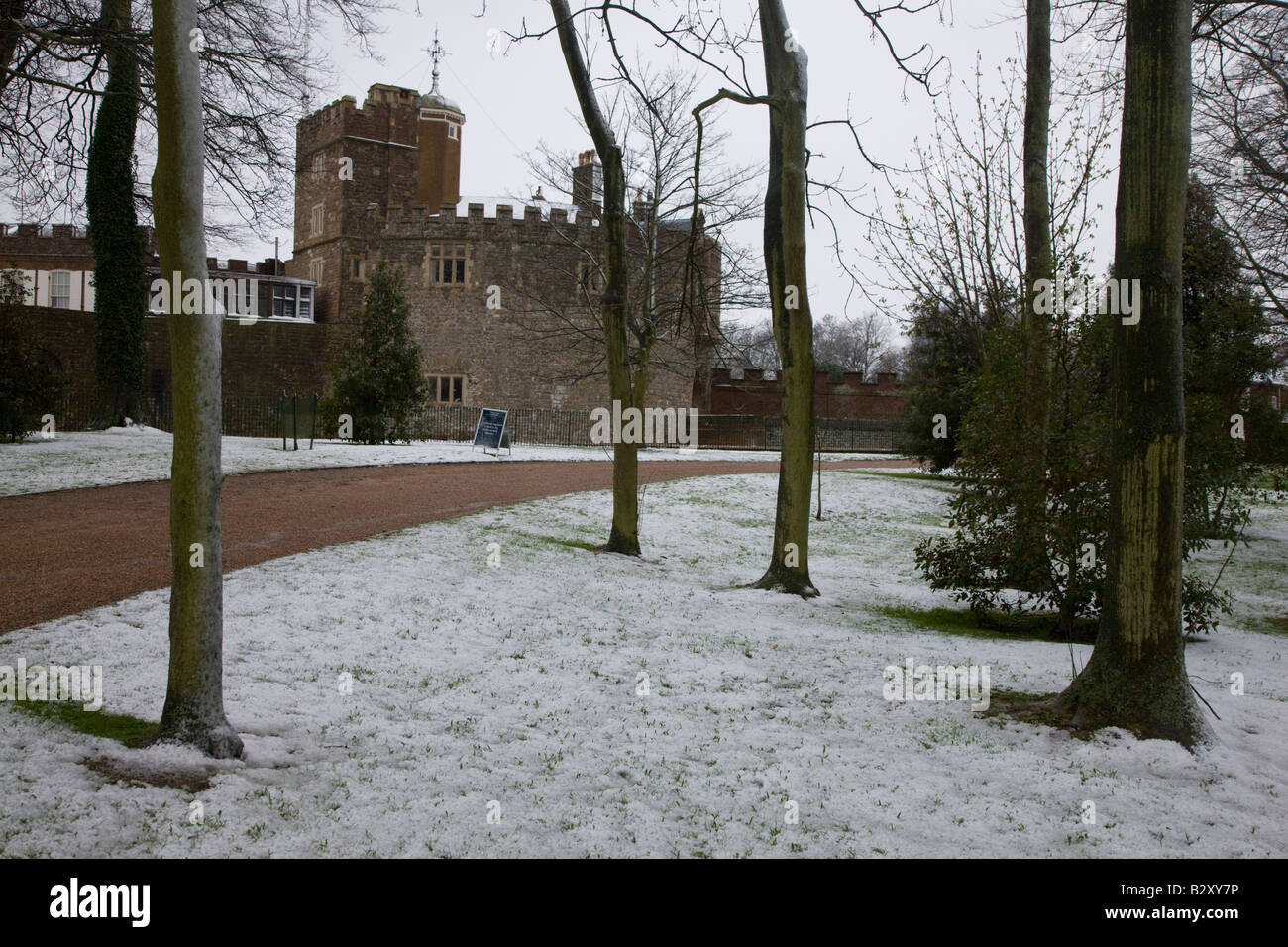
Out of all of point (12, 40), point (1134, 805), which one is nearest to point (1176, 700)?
point (1134, 805)

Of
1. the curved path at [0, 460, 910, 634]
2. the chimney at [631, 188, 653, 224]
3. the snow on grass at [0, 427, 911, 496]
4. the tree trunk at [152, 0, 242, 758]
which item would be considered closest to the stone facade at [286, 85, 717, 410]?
the chimney at [631, 188, 653, 224]

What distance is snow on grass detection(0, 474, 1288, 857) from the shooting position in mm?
4020

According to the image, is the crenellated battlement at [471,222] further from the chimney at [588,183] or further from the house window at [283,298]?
the house window at [283,298]

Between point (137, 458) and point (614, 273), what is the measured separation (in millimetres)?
10429

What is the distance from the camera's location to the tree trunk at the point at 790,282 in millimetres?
9500

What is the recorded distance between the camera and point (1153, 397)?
5.01 m

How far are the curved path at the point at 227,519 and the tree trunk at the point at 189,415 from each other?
262 cm

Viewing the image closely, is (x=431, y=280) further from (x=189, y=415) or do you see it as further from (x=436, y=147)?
(x=189, y=415)

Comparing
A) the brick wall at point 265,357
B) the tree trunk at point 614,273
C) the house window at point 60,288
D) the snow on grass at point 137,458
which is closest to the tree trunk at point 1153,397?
the tree trunk at point 614,273

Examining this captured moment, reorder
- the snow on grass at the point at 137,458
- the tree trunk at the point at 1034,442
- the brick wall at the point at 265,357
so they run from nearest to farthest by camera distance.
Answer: the tree trunk at the point at 1034,442 → the snow on grass at the point at 137,458 → the brick wall at the point at 265,357

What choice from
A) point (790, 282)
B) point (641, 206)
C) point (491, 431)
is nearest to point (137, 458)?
point (491, 431)

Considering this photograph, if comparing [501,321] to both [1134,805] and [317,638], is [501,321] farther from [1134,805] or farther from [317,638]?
[1134,805]

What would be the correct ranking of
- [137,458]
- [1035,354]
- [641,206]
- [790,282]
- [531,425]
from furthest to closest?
[531,425] < [641,206] < [137,458] < [790,282] < [1035,354]

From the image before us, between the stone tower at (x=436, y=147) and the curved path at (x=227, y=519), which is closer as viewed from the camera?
the curved path at (x=227, y=519)
